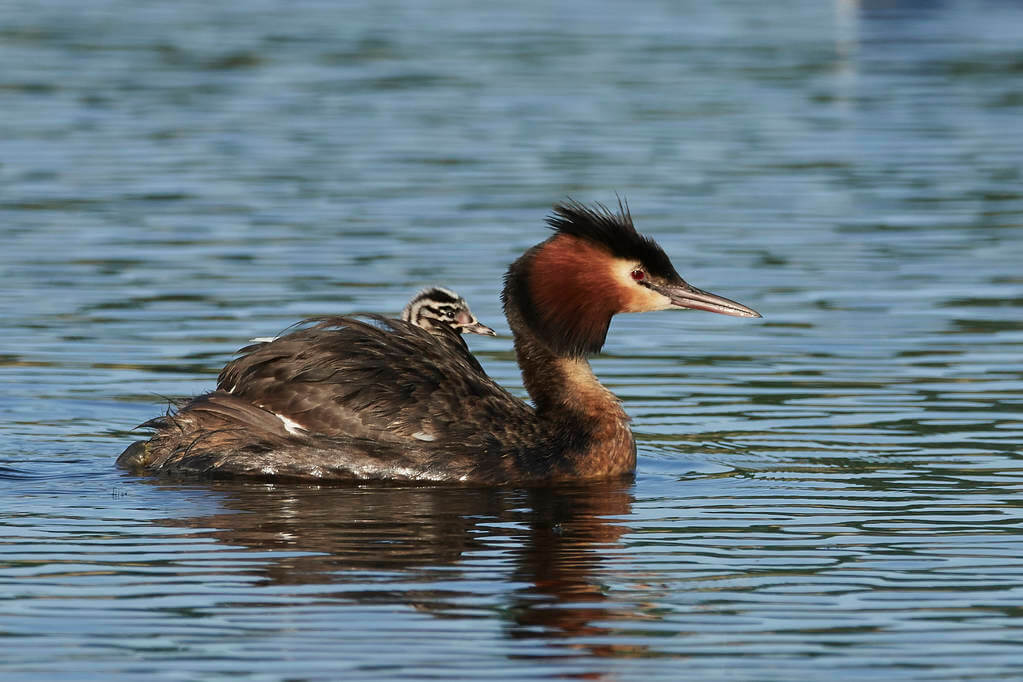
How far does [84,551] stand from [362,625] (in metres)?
1.98

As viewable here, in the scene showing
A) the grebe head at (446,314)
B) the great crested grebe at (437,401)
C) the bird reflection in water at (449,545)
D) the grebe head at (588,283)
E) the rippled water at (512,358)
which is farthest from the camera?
the grebe head at (446,314)

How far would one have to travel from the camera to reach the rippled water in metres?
8.50

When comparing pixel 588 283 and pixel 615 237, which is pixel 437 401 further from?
pixel 615 237

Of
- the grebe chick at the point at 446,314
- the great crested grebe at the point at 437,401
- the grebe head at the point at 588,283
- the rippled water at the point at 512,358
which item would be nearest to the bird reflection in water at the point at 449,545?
the rippled water at the point at 512,358

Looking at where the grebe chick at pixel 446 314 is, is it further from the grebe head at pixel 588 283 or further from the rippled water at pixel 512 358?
the rippled water at pixel 512 358

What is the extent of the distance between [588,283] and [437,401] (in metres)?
1.19

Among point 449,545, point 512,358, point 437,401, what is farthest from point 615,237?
point 512,358

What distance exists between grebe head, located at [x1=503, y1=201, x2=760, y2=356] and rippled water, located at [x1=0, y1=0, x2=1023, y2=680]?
90 centimetres

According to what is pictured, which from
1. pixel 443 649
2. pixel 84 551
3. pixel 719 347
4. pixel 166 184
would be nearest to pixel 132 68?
pixel 166 184

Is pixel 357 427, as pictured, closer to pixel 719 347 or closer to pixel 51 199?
pixel 719 347

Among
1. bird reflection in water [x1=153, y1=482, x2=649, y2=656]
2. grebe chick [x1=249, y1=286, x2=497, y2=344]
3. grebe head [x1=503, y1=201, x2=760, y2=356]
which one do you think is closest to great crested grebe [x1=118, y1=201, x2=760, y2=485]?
grebe head [x1=503, y1=201, x2=760, y2=356]

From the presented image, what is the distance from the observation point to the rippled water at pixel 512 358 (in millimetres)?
8500

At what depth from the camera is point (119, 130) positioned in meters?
26.6

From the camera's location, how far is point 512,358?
1582cm
